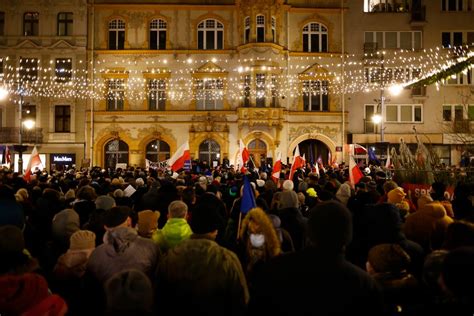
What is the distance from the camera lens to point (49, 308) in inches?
156

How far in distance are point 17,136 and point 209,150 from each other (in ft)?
46.3

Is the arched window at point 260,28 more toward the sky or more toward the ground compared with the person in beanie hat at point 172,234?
more toward the sky

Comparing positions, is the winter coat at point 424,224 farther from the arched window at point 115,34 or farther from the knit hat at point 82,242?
the arched window at point 115,34

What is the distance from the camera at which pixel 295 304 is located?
345 cm

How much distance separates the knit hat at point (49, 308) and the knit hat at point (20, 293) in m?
0.04

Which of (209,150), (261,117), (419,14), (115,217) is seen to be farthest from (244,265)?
(419,14)

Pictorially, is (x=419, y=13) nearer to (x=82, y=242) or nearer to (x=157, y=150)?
(x=157, y=150)

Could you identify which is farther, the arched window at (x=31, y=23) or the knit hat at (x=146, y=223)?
the arched window at (x=31, y=23)

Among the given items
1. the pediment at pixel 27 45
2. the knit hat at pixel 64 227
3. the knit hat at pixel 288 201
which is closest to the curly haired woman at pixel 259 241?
the knit hat at pixel 288 201

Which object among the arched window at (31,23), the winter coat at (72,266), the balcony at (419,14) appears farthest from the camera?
the balcony at (419,14)

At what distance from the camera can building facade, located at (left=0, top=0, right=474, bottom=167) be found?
129 ft

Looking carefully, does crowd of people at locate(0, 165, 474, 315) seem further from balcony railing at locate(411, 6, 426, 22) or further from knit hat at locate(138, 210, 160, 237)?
balcony railing at locate(411, 6, 426, 22)

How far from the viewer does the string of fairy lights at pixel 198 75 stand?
129 ft

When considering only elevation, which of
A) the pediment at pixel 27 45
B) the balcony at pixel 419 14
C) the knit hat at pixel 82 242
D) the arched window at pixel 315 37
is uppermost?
the balcony at pixel 419 14
